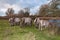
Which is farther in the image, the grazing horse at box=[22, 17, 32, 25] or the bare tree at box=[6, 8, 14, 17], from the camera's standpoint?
the bare tree at box=[6, 8, 14, 17]

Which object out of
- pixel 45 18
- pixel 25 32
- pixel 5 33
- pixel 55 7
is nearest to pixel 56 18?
pixel 45 18

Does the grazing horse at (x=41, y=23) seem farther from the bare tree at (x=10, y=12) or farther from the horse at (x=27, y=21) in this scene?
the bare tree at (x=10, y=12)

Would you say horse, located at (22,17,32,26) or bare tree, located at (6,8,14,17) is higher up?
bare tree, located at (6,8,14,17)

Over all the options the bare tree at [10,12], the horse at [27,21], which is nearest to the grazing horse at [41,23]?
the horse at [27,21]

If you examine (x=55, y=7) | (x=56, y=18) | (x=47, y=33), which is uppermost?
(x=55, y=7)

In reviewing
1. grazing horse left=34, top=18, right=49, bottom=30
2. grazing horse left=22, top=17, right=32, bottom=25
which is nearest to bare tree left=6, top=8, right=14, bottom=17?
grazing horse left=22, top=17, right=32, bottom=25

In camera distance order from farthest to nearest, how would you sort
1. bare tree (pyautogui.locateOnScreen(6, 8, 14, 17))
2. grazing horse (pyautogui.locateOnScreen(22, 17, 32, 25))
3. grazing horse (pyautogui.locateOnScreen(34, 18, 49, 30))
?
1. bare tree (pyautogui.locateOnScreen(6, 8, 14, 17))
2. grazing horse (pyautogui.locateOnScreen(22, 17, 32, 25))
3. grazing horse (pyautogui.locateOnScreen(34, 18, 49, 30))

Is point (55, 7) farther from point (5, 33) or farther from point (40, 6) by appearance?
point (5, 33)

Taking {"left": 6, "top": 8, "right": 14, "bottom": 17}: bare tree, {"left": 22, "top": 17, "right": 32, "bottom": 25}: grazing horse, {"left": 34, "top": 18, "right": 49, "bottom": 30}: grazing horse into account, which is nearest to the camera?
{"left": 34, "top": 18, "right": 49, "bottom": 30}: grazing horse

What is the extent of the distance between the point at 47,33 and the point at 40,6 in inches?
65.7

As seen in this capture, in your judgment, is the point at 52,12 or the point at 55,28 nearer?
the point at 55,28

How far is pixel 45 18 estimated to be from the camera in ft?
17.0

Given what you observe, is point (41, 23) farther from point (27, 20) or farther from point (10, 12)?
point (10, 12)

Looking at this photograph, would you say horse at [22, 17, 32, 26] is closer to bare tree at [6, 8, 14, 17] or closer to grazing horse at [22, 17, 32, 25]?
grazing horse at [22, 17, 32, 25]
